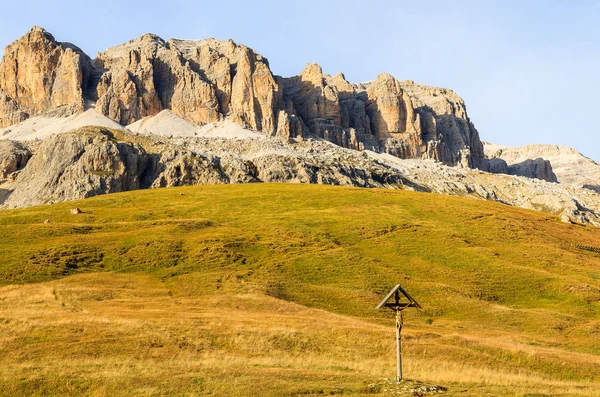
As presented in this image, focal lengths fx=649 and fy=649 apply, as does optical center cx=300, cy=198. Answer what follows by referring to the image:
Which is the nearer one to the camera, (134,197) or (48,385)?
(48,385)

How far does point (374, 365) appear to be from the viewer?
150 feet

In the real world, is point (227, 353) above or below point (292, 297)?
below

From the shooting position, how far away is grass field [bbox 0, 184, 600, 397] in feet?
132

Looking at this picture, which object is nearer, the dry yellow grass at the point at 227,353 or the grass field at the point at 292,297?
the dry yellow grass at the point at 227,353

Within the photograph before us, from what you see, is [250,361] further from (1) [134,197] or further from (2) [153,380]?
(1) [134,197]

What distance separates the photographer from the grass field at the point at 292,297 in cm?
4031

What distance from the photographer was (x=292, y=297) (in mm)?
74000

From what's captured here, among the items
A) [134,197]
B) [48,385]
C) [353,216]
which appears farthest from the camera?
[134,197]

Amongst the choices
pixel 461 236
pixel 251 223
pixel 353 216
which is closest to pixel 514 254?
pixel 461 236

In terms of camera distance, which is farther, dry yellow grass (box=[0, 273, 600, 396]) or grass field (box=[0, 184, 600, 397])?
grass field (box=[0, 184, 600, 397])

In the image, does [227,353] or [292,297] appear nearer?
[227,353]

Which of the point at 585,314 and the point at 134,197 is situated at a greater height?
the point at 134,197

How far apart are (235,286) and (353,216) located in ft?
157

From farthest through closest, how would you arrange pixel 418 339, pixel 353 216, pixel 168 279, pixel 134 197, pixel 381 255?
pixel 134 197, pixel 353 216, pixel 381 255, pixel 168 279, pixel 418 339
